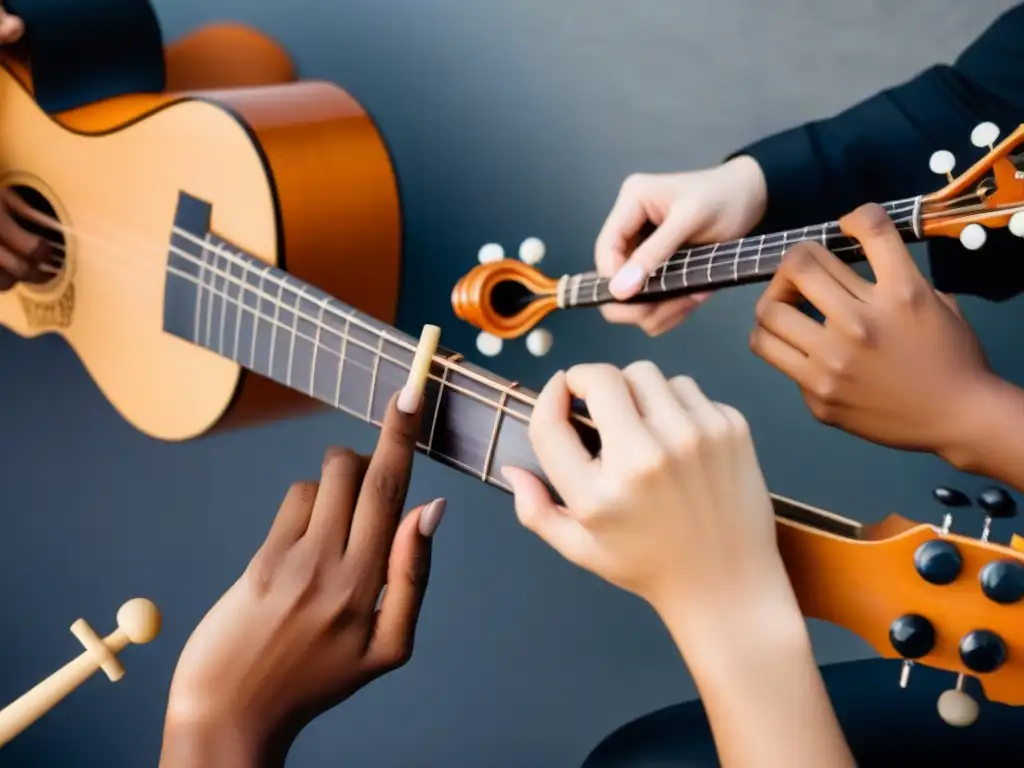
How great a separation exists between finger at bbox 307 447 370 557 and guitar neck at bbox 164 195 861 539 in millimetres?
66

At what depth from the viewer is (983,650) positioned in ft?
1.49

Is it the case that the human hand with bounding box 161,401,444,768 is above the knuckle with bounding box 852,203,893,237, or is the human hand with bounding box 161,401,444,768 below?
below

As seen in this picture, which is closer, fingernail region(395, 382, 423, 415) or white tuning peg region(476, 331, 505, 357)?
fingernail region(395, 382, 423, 415)

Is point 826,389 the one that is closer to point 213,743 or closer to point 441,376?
point 441,376

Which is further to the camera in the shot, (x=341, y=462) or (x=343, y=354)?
(x=343, y=354)

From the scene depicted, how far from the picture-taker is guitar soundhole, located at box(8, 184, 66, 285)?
946 mm

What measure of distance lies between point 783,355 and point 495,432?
186 millimetres

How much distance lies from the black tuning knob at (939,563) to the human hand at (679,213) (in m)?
0.34

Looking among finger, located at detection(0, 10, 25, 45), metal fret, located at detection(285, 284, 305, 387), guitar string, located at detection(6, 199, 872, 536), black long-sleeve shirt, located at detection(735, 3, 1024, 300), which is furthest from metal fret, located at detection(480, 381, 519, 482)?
finger, located at detection(0, 10, 25, 45)

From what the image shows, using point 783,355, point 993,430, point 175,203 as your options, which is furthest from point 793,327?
point 175,203

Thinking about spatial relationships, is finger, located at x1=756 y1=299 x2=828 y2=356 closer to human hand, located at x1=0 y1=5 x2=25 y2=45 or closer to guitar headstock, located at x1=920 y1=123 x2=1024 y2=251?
guitar headstock, located at x1=920 y1=123 x2=1024 y2=251

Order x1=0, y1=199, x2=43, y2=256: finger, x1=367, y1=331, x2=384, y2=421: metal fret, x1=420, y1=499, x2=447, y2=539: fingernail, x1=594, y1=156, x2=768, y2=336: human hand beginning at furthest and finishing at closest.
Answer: x1=0, y1=199, x2=43, y2=256: finger
x1=594, y1=156, x2=768, y2=336: human hand
x1=367, y1=331, x2=384, y2=421: metal fret
x1=420, y1=499, x2=447, y2=539: fingernail

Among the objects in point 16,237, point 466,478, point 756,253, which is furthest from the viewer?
point 466,478

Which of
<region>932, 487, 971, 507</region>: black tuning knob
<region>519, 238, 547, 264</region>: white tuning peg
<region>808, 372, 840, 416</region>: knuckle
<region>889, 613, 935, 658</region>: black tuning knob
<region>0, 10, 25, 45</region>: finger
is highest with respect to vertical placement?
<region>0, 10, 25, 45</region>: finger
